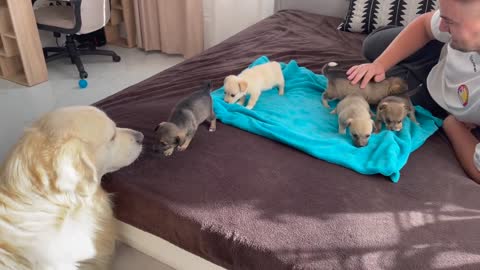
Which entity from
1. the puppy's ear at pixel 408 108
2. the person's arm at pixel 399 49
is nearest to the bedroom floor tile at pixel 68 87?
the person's arm at pixel 399 49

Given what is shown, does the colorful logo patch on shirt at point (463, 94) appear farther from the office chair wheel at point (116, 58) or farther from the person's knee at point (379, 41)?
the office chair wheel at point (116, 58)

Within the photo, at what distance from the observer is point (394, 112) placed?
1.47 m

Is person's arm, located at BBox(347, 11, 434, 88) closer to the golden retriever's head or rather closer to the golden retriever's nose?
the golden retriever's nose

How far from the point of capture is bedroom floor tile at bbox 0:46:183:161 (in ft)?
8.50

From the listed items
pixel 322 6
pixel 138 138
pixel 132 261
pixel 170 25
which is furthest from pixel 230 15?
→ pixel 132 261

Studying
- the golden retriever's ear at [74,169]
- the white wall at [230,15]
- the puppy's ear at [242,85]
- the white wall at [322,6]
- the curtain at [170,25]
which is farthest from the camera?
the curtain at [170,25]

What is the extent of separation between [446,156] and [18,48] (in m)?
2.86

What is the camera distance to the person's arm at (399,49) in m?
1.62

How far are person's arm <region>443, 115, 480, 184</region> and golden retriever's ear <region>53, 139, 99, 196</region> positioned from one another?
1161mm

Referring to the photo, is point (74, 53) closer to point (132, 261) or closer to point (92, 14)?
point (92, 14)

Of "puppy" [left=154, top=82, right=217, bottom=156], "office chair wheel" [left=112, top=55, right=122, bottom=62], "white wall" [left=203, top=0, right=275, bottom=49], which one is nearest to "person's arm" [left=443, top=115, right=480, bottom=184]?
"puppy" [left=154, top=82, right=217, bottom=156]

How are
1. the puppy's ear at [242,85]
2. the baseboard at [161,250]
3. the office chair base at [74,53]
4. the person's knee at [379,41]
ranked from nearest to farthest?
the baseboard at [161,250] → the puppy's ear at [242,85] → the person's knee at [379,41] → the office chair base at [74,53]

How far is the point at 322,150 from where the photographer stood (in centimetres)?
137

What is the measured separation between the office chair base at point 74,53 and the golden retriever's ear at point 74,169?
2.18m
